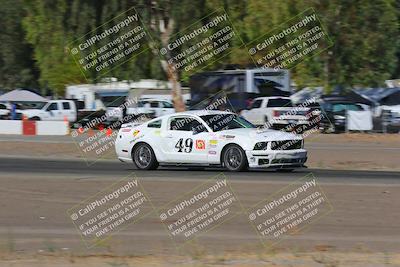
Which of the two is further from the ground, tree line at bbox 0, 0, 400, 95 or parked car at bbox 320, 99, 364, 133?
tree line at bbox 0, 0, 400, 95

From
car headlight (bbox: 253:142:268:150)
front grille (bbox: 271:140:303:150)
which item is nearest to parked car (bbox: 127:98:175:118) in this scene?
front grille (bbox: 271:140:303:150)

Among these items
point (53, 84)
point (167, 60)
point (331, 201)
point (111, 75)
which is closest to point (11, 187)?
point (331, 201)

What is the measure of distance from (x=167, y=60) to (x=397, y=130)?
1012cm

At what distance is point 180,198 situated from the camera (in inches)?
570

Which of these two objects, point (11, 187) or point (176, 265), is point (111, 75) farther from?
point (176, 265)

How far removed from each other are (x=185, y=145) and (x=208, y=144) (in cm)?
64

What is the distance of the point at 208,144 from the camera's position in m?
18.7

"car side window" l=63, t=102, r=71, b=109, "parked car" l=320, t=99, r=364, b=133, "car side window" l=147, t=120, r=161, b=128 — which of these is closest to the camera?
"car side window" l=147, t=120, r=161, b=128

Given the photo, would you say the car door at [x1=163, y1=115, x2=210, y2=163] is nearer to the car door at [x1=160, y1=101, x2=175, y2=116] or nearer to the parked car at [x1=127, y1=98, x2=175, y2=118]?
the parked car at [x1=127, y1=98, x2=175, y2=118]

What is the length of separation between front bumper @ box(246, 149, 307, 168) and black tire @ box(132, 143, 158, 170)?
2.48 meters

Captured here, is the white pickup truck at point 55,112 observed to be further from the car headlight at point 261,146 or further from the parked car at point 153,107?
the car headlight at point 261,146

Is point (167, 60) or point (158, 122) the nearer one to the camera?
Answer: point (158, 122)

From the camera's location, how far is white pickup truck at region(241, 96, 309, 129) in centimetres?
3525

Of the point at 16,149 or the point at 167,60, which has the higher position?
the point at 167,60
